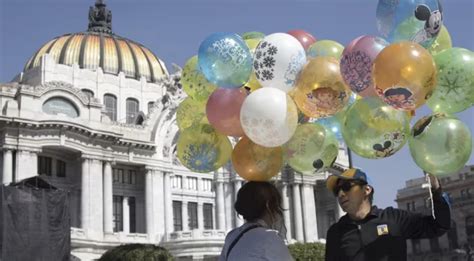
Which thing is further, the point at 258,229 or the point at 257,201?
the point at 257,201

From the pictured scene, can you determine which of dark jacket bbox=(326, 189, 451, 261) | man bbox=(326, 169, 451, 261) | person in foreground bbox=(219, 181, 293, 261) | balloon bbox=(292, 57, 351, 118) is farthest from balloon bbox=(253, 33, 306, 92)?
person in foreground bbox=(219, 181, 293, 261)

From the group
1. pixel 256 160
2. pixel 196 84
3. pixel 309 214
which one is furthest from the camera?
pixel 309 214

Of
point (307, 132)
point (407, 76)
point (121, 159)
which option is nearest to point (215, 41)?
point (307, 132)

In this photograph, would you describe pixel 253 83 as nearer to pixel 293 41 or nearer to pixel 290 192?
pixel 293 41

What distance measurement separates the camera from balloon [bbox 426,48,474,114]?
789 centimetres

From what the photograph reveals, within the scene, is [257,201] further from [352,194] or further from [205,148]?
[205,148]

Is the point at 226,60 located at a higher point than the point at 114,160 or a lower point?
lower

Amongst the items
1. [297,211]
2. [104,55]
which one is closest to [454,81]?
[297,211]

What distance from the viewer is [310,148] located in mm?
8688

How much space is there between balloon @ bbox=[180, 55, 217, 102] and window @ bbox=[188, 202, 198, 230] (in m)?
37.0

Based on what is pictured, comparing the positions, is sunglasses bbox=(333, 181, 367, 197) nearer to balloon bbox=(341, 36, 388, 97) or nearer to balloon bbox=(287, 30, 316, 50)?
balloon bbox=(341, 36, 388, 97)

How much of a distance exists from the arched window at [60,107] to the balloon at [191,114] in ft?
98.8

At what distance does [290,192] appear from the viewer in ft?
167

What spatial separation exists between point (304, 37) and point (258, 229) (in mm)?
5204
